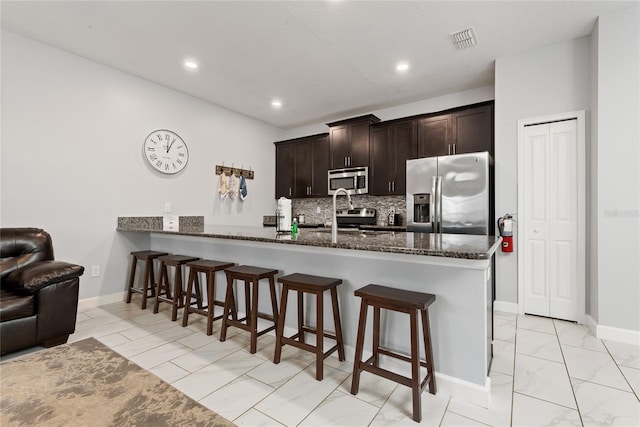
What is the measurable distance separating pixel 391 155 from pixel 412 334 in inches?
132

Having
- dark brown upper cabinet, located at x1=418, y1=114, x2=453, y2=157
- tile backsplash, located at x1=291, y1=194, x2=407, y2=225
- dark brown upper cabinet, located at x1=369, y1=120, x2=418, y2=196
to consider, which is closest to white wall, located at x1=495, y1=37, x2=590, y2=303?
dark brown upper cabinet, located at x1=418, y1=114, x2=453, y2=157

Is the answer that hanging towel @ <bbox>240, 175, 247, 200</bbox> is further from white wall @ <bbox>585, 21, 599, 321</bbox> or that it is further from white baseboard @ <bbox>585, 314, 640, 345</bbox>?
white baseboard @ <bbox>585, 314, 640, 345</bbox>

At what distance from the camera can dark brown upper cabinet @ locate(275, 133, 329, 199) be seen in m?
5.28

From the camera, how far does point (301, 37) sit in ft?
9.57

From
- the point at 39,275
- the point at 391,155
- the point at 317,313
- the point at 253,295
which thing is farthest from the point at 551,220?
the point at 39,275

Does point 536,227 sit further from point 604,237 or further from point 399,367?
point 399,367

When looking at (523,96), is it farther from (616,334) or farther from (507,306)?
(616,334)

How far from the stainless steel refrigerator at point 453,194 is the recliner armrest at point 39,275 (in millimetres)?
3476

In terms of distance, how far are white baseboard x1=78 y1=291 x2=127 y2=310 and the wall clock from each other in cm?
162

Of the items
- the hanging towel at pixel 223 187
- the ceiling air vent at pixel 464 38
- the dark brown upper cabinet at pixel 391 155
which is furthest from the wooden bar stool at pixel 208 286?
the ceiling air vent at pixel 464 38

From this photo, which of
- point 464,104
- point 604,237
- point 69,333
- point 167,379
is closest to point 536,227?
point 604,237

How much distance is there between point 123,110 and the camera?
3.62m

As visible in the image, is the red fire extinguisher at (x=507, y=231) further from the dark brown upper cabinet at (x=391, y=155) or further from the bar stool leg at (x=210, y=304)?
the bar stool leg at (x=210, y=304)

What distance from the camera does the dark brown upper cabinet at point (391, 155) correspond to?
4.36 m
